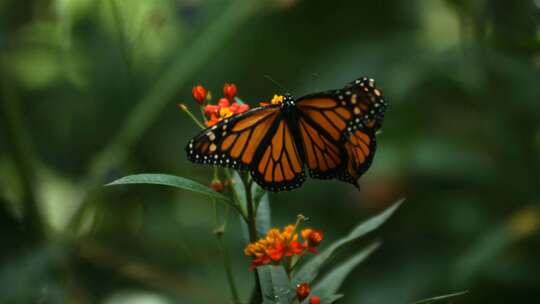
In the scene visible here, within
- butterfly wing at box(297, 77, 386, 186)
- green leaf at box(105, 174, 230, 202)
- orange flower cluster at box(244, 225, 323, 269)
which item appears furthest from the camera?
butterfly wing at box(297, 77, 386, 186)

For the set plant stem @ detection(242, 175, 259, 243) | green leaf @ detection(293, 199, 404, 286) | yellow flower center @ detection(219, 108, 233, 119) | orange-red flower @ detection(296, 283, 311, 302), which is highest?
yellow flower center @ detection(219, 108, 233, 119)

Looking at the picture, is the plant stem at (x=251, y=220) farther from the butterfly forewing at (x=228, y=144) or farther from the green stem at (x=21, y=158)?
the green stem at (x=21, y=158)

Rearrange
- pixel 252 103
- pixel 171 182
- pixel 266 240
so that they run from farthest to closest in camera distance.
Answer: pixel 252 103, pixel 266 240, pixel 171 182

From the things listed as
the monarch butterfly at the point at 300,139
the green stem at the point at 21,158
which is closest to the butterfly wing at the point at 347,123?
the monarch butterfly at the point at 300,139

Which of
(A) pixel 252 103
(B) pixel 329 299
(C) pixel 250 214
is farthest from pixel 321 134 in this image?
(A) pixel 252 103

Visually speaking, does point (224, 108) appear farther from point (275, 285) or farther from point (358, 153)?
point (275, 285)

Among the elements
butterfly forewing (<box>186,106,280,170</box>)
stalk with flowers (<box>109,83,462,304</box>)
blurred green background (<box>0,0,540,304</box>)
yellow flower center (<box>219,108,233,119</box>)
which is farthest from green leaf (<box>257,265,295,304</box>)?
blurred green background (<box>0,0,540,304</box>)

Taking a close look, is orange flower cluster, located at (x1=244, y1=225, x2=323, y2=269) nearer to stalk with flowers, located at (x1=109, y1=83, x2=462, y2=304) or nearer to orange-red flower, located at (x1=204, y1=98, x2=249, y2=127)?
stalk with flowers, located at (x1=109, y1=83, x2=462, y2=304)

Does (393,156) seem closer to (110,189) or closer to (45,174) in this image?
(110,189)
